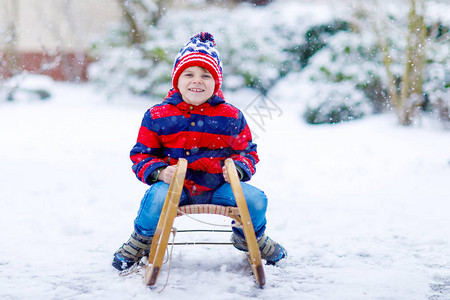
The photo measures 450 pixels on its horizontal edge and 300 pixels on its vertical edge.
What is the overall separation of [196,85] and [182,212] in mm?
578

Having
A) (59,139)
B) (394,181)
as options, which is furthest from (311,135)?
(59,139)

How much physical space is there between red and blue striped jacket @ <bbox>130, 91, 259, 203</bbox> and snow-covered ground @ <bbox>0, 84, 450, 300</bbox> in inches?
17.2

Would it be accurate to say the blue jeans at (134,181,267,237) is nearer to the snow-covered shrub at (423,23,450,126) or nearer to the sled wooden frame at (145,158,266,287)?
the sled wooden frame at (145,158,266,287)

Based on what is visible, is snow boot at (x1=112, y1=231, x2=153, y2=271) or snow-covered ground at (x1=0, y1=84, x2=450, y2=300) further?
snow boot at (x1=112, y1=231, x2=153, y2=271)

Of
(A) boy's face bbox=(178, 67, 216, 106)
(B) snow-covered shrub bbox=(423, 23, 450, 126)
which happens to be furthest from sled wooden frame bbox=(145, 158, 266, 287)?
(B) snow-covered shrub bbox=(423, 23, 450, 126)

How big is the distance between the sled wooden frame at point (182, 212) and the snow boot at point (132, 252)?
0.71 ft

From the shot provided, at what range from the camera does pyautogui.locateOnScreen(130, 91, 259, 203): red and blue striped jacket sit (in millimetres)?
2049

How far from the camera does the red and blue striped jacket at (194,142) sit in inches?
80.7

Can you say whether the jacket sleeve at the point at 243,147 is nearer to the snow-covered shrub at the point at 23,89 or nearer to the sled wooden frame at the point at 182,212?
the sled wooden frame at the point at 182,212

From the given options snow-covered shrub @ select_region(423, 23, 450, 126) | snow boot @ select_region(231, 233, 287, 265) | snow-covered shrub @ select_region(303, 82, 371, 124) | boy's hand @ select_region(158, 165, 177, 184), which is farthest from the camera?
snow-covered shrub @ select_region(303, 82, 371, 124)

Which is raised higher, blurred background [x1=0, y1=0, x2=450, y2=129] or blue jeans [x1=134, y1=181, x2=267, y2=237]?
blurred background [x1=0, y1=0, x2=450, y2=129]

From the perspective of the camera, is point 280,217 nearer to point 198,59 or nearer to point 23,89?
point 198,59

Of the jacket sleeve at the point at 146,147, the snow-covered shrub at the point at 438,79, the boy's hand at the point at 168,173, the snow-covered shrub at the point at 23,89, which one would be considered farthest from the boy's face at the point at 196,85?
the snow-covered shrub at the point at 23,89

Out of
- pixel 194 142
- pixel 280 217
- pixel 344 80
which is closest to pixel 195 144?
pixel 194 142
